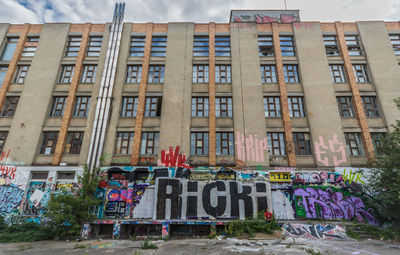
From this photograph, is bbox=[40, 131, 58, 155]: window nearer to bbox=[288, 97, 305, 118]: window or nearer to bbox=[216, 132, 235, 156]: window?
bbox=[216, 132, 235, 156]: window

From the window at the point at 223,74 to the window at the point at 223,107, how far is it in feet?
5.09

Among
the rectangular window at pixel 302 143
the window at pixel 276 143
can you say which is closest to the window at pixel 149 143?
the window at pixel 276 143

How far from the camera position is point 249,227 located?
1155cm

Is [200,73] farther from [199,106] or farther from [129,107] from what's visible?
[129,107]

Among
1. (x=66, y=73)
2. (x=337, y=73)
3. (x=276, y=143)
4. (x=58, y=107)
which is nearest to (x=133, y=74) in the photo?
(x=66, y=73)

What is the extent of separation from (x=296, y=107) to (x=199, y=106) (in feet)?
25.2

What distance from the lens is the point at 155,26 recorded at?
17.9 meters

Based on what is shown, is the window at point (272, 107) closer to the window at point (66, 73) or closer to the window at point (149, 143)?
the window at point (149, 143)

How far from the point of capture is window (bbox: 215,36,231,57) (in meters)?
17.3

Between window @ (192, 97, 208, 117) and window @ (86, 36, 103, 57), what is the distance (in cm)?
966

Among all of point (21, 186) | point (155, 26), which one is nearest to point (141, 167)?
point (21, 186)

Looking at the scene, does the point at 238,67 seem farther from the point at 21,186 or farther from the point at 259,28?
the point at 21,186

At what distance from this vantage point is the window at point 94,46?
17.3 m

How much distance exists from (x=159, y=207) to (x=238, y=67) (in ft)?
40.3
